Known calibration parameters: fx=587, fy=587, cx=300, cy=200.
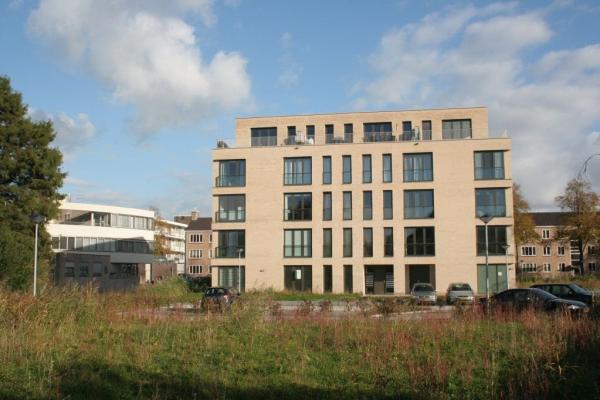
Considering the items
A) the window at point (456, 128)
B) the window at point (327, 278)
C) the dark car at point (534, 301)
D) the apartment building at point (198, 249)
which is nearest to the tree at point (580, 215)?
the window at point (456, 128)

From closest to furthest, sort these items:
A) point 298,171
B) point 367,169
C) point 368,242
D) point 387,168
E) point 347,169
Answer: point 368,242, point 387,168, point 367,169, point 347,169, point 298,171

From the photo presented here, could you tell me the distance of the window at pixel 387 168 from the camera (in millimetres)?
50719

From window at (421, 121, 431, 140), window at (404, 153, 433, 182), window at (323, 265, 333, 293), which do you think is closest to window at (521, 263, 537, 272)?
window at (421, 121, 431, 140)

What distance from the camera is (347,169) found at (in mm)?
51594

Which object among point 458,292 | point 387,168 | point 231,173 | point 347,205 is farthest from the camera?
point 231,173

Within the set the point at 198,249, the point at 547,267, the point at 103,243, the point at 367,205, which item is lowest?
the point at 547,267

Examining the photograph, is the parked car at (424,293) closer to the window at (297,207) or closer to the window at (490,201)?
the window at (490,201)

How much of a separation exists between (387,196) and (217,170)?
15661 mm

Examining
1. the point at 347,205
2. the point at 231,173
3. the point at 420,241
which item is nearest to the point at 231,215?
the point at 231,173

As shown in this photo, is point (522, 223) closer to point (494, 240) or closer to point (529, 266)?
point (494, 240)

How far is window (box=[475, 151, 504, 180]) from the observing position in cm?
4928

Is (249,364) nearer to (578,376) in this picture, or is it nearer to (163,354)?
(163,354)

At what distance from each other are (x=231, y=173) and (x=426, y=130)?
18.1m

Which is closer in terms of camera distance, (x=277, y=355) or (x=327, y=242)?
(x=277, y=355)
